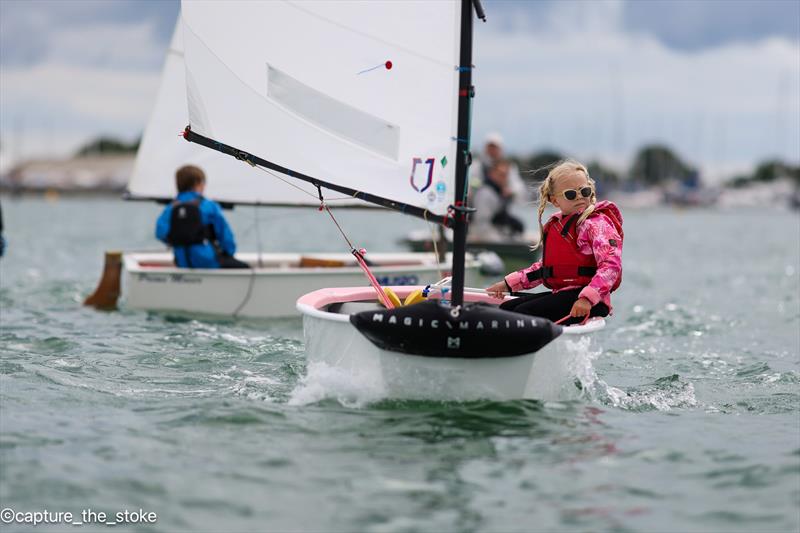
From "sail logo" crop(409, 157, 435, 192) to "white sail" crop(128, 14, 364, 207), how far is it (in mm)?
5224

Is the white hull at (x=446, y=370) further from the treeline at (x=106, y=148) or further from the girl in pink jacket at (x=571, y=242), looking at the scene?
the treeline at (x=106, y=148)

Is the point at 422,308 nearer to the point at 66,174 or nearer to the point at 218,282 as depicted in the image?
the point at 218,282

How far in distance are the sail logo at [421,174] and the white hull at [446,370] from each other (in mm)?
817

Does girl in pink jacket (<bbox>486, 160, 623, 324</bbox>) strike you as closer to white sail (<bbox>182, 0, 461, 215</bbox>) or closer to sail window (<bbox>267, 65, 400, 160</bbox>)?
white sail (<bbox>182, 0, 461, 215</bbox>)

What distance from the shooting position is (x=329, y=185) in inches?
230

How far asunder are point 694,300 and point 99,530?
1030 cm

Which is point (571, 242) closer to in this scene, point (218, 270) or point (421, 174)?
point (421, 174)

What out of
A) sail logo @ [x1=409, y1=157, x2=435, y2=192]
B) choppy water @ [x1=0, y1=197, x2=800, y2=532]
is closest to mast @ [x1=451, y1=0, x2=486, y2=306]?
sail logo @ [x1=409, y1=157, x2=435, y2=192]

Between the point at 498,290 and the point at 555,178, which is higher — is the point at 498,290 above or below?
below

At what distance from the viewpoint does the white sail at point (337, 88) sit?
5492mm

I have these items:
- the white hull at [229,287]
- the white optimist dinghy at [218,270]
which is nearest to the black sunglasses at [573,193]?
the white optimist dinghy at [218,270]

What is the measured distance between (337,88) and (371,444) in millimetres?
2223

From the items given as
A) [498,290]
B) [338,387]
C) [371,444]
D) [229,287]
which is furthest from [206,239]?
[371,444]

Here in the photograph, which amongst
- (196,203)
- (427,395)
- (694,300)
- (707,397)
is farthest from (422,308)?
(694,300)
